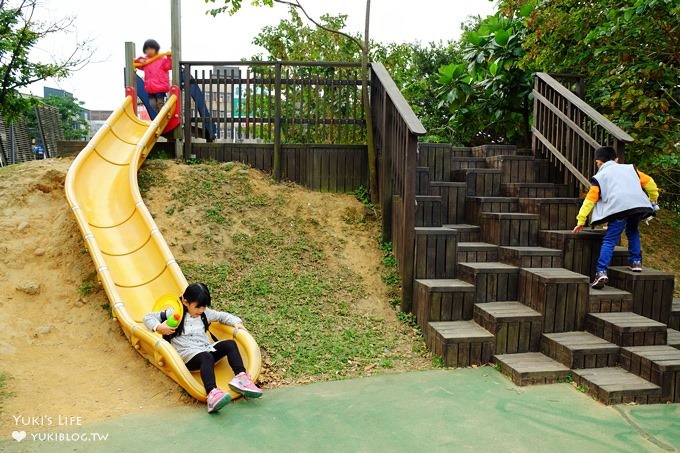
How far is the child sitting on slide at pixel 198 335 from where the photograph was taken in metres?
4.07

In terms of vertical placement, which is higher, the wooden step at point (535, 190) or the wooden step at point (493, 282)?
the wooden step at point (535, 190)

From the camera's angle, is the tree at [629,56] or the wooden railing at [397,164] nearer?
the wooden railing at [397,164]

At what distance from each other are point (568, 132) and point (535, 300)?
2372 millimetres

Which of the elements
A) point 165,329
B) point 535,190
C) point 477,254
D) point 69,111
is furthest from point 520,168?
point 69,111

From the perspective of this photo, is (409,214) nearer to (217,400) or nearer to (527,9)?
(217,400)

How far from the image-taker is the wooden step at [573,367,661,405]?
3926mm

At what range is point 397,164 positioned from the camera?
20.1ft

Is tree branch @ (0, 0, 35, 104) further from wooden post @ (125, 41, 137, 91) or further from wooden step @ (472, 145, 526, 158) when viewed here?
wooden step @ (472, 145, 526, 158)

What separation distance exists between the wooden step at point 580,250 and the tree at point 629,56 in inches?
57.3

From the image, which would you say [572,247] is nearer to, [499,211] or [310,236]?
[499,211]

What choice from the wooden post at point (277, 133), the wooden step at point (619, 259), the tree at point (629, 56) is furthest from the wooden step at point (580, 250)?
the wooden post at point (277, 133)

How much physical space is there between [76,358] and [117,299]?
0.58 metres

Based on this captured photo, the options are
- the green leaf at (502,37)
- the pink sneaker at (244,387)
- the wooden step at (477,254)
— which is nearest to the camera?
the pink sneaker at (244,387)

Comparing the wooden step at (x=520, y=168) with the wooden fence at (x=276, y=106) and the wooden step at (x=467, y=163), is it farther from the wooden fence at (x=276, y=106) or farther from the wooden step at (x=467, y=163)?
the wooden fence at (x=276, y=106)
